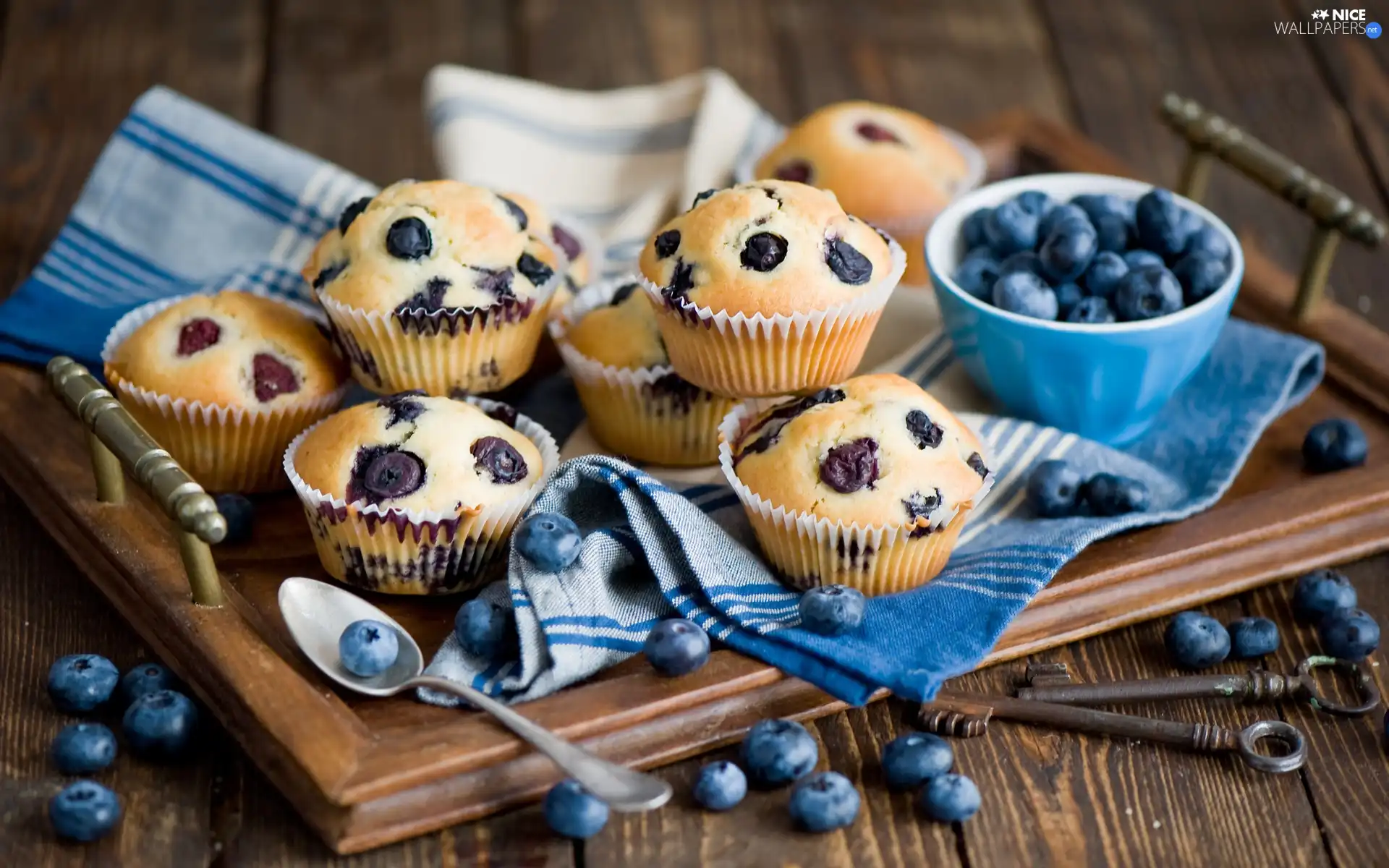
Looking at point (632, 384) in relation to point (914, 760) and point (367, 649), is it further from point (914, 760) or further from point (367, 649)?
point (914, 760)

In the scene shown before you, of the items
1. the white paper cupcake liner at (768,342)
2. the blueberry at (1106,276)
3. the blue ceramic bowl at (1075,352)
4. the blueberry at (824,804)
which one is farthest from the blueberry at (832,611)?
the blueberry at (1106,276)

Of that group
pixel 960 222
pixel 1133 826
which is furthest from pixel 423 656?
pixel 960 222

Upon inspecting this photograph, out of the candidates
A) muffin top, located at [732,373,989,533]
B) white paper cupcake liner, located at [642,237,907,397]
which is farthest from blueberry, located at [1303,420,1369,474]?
white paper cupcake liner, located at [642,237,907,397]

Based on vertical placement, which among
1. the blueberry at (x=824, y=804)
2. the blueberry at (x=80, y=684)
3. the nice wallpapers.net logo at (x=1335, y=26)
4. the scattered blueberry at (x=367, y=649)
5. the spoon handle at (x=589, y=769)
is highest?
the scattered blueberry at (x=367, y=649)

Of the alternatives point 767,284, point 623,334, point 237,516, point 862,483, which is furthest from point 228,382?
point 862,483

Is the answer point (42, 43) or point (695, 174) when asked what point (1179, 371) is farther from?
point (42, 43)

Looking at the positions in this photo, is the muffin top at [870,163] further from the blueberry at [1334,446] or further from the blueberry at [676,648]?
the blueberry at [676,648]
